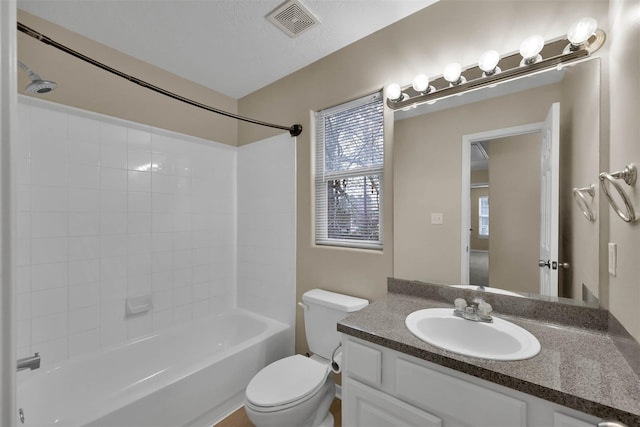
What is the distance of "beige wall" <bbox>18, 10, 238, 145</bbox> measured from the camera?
1.67 meters

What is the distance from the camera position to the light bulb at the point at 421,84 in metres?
1.51

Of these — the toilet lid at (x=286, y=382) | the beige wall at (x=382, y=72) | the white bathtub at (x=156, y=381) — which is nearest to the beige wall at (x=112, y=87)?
the beige wall at (x=382, y=72)

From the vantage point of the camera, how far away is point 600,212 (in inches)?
41.8

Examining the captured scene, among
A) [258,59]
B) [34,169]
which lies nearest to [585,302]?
[258,59]

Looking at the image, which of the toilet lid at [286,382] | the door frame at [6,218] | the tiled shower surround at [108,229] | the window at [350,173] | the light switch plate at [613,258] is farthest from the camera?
the window at [350,173]

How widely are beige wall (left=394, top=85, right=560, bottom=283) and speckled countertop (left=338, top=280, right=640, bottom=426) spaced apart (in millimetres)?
422

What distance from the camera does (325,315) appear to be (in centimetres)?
184

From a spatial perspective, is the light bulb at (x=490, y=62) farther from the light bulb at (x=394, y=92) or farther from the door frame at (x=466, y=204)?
the light bulb at (x=394, y=92)

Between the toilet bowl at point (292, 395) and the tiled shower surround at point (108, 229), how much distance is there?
1.15 metres

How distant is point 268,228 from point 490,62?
1.91 meters

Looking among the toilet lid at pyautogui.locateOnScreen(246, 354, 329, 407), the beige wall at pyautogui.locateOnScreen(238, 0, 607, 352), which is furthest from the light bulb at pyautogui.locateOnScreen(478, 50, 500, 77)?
the toilet lid at pyautogui.locateOnScreen(246, 354, 329, 407)

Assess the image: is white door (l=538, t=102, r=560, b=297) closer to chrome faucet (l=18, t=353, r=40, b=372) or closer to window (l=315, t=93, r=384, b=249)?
window (l=315, t=93, r=384, b=249)

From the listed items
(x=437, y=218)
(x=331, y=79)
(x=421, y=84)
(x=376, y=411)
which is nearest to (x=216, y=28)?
(x=331, y=79)

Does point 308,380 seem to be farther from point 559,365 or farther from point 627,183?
point 627,183
